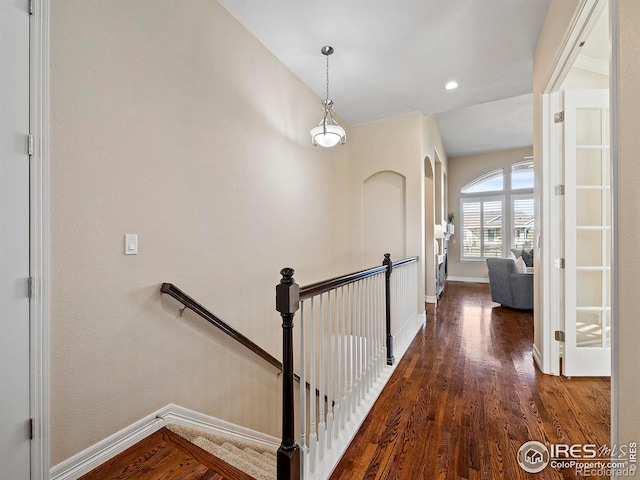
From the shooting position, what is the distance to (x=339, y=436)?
1.74m

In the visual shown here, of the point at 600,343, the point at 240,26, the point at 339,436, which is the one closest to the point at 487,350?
the point at 600,343

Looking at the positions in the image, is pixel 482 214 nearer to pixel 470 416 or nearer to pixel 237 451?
pixel 470 416

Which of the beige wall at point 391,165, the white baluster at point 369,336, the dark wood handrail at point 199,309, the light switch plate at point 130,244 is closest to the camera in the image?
the light switch plate at point 130,244

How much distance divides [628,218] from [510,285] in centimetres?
436

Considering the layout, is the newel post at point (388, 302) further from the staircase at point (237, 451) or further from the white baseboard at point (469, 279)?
the white baseboard at point (469, 279)

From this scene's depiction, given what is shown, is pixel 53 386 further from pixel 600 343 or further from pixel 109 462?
pixel 600 343

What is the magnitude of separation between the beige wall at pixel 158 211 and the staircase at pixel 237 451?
233mm

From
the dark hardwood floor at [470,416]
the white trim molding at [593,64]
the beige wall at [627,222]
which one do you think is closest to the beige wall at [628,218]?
the beige wall at [627,222]

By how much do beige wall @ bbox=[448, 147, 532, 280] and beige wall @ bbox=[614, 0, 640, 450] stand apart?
738 cm

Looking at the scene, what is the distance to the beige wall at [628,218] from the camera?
1.07 meters

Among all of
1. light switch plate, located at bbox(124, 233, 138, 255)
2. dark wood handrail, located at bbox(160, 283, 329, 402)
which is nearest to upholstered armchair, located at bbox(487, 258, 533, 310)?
dark wood handrail, located at bbox(160, 283, 329, 402)

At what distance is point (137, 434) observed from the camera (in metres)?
1.68

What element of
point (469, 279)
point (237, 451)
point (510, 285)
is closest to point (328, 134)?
point (237, 451)

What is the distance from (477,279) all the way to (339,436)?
24.7 feet
